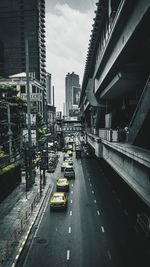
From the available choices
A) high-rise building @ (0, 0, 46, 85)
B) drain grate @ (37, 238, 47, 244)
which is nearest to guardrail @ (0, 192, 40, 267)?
drain grate @ (37, 238, 47, 244)

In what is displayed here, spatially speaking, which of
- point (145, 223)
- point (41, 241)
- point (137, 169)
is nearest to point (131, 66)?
point (137, 169)

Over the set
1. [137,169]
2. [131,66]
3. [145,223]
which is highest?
[131,66]

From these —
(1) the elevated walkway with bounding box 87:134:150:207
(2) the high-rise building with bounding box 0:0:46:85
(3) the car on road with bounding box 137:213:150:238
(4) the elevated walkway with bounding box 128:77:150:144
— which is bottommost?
(3) the car on road with bounding box 137:213:150:238

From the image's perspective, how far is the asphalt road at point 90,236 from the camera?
12.9m

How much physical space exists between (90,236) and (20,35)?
440 ft

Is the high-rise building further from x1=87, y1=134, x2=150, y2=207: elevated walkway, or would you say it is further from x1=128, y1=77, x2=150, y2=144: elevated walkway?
x1=87, y1=134, x2=150, y2=207: elevated walkway

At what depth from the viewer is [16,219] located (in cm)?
1902

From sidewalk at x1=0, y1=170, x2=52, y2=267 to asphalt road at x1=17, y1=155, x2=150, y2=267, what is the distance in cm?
68

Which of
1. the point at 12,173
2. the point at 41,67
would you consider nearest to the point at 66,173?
the point at 12,173

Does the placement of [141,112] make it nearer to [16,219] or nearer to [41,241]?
[41,241]

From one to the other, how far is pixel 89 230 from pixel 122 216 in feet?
14.5

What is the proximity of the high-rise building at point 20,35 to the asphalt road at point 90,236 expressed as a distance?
110 metres

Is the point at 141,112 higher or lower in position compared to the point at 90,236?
higher

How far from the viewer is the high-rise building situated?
400 ft
